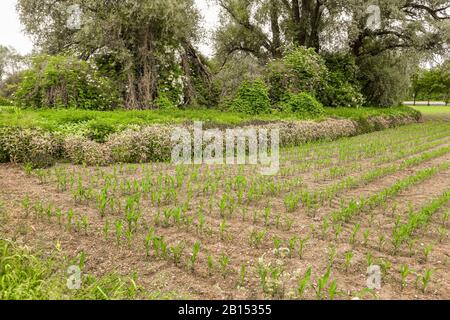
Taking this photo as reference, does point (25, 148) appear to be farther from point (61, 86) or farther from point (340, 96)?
point (340, 96)

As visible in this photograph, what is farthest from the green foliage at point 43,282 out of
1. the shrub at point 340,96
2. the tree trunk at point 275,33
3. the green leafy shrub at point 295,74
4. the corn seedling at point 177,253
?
the tree trunk at point 275,33

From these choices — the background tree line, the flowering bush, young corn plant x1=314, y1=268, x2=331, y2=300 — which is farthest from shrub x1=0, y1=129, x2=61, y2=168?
young corn plant x1=314, y1=268, x2=331, y2=300

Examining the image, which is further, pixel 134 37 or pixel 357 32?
pixel 357 32

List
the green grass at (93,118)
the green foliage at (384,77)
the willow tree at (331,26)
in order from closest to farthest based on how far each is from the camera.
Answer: the green grass at (93,118)
the willow tree at (331,26)
the green foliage at (384,77)

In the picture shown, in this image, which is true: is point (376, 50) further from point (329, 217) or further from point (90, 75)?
point (329, 217)

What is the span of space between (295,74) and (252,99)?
3325 mm

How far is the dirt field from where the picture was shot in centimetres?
369

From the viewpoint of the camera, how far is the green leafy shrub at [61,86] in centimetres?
1281

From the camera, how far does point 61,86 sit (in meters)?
12.9

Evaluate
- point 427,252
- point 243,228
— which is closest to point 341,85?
point 243,228

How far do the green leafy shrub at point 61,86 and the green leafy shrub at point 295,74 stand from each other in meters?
7.46

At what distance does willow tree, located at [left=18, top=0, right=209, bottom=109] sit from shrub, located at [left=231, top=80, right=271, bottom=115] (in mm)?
2271

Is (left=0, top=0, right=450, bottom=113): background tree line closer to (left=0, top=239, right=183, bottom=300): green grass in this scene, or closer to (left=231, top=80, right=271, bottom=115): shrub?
(left=231, top=80, right=271, bottom=115): shrub

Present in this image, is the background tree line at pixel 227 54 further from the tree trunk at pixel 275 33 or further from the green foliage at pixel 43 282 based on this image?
the green foliage at pixel 43 282
